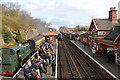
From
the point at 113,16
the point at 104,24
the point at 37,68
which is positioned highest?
the point at 113,16

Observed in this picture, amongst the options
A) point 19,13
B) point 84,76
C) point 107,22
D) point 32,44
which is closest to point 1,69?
point 84,76

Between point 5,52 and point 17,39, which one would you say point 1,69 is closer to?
point 5,52

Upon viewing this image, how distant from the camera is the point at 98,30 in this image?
75.5ft

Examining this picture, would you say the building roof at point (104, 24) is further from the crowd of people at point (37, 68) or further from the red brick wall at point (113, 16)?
the crowd of people at point (37, 68)

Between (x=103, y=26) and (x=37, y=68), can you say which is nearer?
(x=37, y=68)

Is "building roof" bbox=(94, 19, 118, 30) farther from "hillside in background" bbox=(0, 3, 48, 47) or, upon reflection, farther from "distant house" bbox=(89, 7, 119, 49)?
"hillside in background" bbox=(0, 3, 48, 47)

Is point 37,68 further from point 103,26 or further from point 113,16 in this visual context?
point 113,16

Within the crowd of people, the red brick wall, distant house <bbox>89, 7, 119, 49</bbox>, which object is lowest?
the crowd of people

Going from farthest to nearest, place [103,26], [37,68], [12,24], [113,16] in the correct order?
[12,24] → [113,16] → [103,26] → [37,68]

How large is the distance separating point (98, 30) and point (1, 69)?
1883 centimetres

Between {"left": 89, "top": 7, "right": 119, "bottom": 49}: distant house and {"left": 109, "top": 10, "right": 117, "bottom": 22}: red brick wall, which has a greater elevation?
{"left": 109, "top": 10, "right": 117, "bottom": 22}: red brick wall

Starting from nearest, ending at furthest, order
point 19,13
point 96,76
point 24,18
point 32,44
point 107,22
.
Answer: point 96,76 → point 32,44 → point 107,22 → point 24,18 → point 19,13

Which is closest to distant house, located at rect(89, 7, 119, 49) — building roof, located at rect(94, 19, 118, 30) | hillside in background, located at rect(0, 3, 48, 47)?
building roof, located at rect(94, 19, 118, 30)

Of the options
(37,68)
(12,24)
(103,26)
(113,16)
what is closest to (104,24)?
(103,26)
